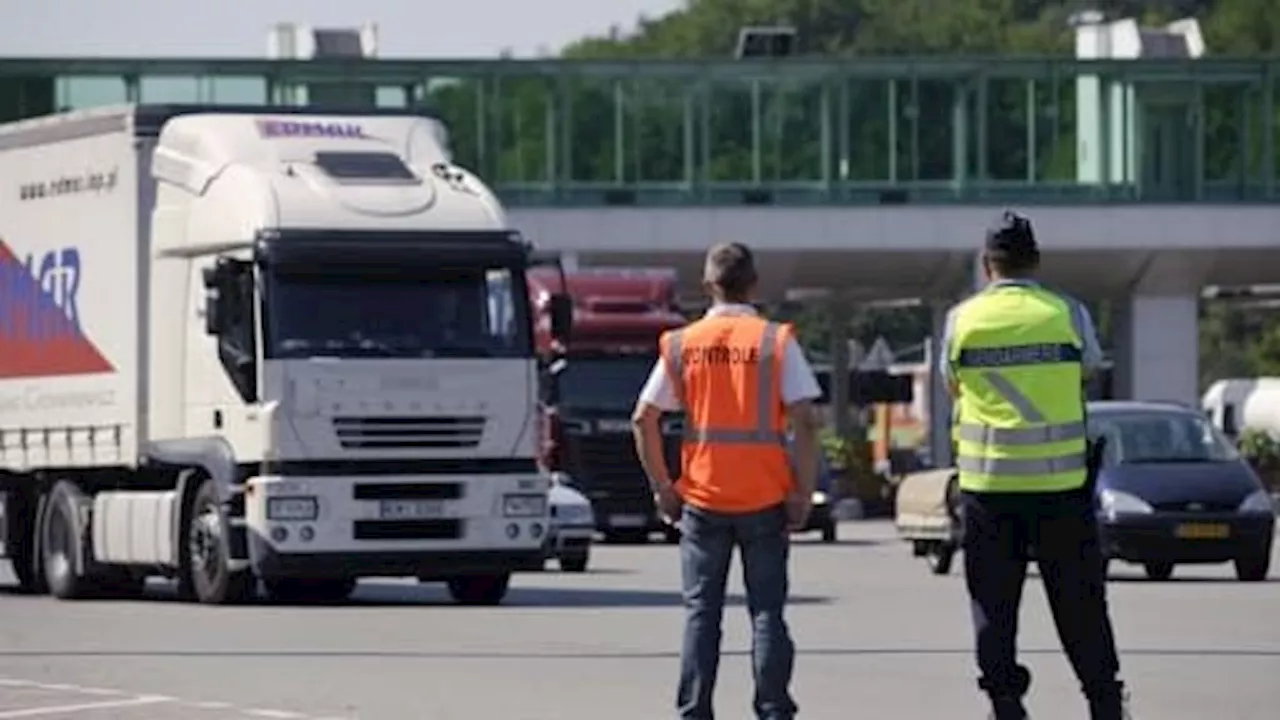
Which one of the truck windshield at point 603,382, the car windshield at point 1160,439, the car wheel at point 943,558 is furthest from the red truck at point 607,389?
the car windshield at point 1160,439

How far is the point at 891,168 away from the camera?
75625 mm

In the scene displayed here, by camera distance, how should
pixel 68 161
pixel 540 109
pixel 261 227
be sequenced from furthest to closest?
pixel 540 109 < pixel 68 161 < pixel 261 227

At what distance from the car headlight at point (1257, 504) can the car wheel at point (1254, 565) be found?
36cm

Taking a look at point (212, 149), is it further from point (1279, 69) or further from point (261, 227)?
point (1279, 69)

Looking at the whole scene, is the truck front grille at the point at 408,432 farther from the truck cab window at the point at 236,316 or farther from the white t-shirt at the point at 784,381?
the white t-shirt at the point at 784,381

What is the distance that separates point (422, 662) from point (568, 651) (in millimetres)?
1265

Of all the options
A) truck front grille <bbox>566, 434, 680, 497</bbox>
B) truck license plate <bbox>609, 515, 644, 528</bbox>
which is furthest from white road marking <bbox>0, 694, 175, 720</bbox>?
truck license plate <bbox>609, 515, 644, 528</bbox>

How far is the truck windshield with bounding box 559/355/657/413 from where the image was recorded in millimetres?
48219

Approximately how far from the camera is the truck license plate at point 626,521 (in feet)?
160

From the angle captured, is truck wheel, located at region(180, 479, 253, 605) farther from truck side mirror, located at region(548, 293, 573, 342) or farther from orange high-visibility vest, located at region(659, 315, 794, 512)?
orange high-visibility vest, located at region(659, 315, 794, 512)

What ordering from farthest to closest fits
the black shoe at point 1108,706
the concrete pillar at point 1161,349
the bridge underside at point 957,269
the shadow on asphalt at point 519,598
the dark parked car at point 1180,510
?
the concrete pillar at point 1161,349, the bridge underside at point 957,269, the dark parked car at point 1180,510, the shadow on asphalt at point 519,598, the black shoe at point 1108,706

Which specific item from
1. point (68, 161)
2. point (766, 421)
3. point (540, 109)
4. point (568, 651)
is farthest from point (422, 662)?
point (540, 109)

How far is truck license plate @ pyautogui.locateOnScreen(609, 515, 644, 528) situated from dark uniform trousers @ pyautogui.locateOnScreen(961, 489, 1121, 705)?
33.9m

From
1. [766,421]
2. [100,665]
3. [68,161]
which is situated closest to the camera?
[766,421]
